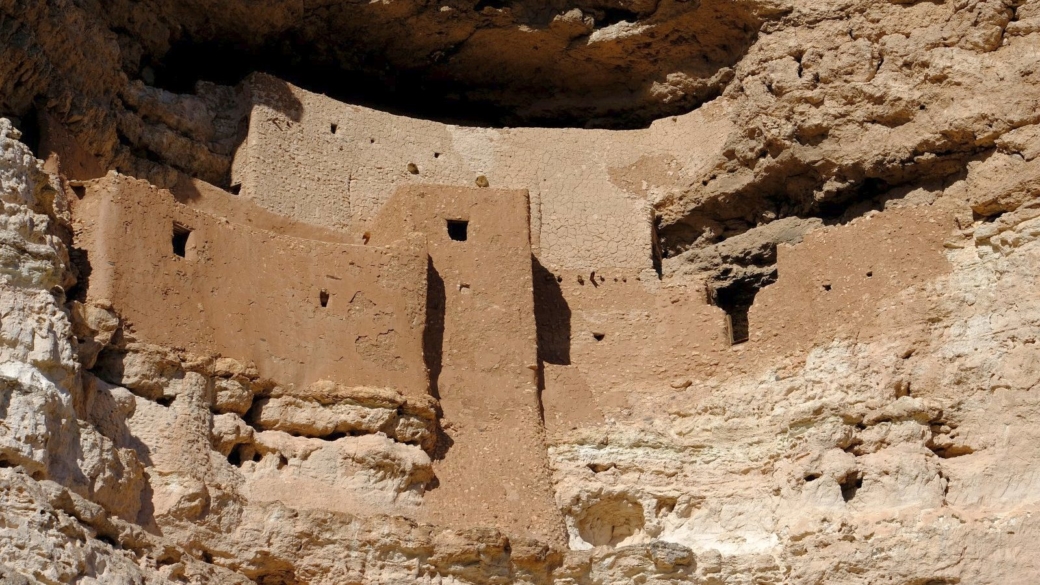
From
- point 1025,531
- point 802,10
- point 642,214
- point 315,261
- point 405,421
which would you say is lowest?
point 1025,531

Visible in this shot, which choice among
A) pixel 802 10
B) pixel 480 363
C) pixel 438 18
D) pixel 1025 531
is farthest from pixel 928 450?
pixel 438 18

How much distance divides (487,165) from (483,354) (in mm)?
3485

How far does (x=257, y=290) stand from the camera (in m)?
18.3

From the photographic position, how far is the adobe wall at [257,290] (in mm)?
17453

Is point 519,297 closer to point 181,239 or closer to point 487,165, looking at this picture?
point 487,165

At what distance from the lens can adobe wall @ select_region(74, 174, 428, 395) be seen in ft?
57.3

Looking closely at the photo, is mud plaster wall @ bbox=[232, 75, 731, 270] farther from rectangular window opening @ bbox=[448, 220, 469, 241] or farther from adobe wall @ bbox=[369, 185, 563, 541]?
rectangular window opening @ bbox=[448, 220, 469, 241]

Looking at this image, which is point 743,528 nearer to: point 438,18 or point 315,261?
point 315,261

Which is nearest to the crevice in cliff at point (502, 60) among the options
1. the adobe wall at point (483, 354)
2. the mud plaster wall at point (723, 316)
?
the adobe wall at point (483, 354)

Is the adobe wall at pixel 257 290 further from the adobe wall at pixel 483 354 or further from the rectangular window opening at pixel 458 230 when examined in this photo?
the rectangular window opening at pixel 458 230

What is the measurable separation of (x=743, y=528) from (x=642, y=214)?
449cm

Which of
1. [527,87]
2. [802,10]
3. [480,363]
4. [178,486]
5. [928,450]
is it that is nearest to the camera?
[178,486]

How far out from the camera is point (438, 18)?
2194 centimetres

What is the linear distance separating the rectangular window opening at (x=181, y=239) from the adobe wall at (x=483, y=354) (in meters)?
2.40
